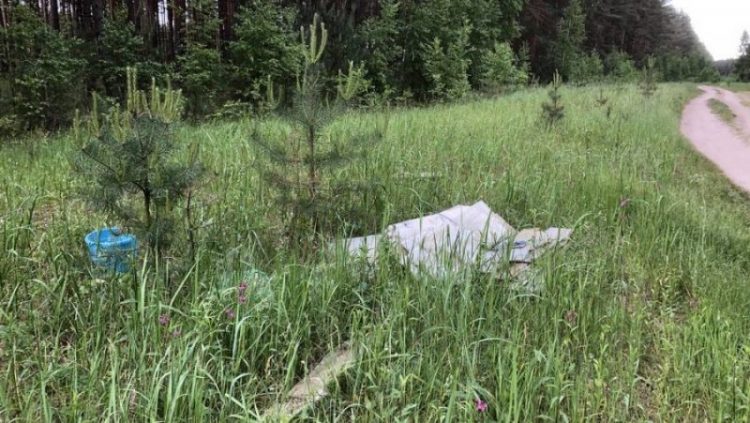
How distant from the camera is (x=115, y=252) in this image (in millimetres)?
2527

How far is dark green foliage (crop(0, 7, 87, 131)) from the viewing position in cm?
819

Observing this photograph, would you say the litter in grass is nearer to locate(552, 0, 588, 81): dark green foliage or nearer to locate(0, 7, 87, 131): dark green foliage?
locate(0, 7, 87, 131): dark green foliage

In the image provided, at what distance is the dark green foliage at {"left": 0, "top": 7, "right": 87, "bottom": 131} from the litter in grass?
286 inches

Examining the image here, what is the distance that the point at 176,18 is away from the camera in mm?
13156

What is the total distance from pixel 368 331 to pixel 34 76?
856 cm

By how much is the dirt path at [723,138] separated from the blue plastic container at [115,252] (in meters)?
7.61

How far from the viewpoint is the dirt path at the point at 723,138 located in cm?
838

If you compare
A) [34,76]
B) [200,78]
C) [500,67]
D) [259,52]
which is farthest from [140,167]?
[500,67]

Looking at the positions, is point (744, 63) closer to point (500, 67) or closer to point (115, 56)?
point (500, 67)

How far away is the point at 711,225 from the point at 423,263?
3.08 meters

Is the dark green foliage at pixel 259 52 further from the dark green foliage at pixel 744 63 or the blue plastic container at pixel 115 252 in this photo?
the dark green foliage at pixel 744 63

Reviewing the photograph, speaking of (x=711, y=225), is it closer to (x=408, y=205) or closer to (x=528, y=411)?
(x=408, y=205)

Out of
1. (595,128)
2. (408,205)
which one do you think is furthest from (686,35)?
(408,205)

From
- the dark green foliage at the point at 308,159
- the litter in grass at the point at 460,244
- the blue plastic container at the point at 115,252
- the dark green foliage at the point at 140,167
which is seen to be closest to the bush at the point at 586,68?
the litter in grass at the point at 460,244
